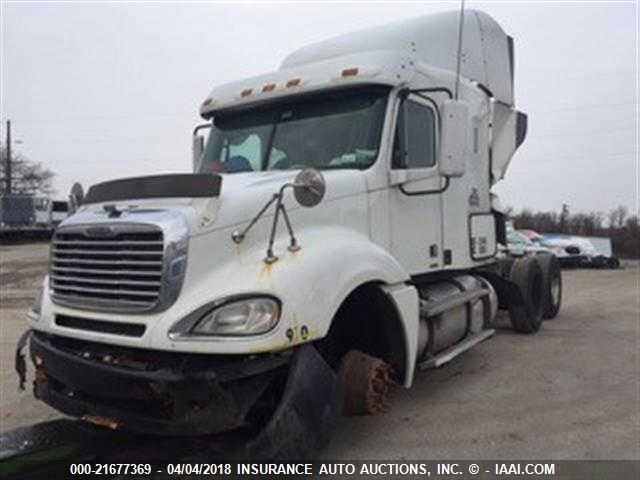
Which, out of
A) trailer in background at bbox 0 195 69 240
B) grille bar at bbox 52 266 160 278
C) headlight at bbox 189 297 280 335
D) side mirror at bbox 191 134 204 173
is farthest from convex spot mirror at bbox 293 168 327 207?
trailer in background at bbox 0 195 69 240

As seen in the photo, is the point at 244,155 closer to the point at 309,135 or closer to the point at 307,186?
the point at 309,135

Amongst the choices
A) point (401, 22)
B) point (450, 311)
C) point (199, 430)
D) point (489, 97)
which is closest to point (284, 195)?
point (199, 430)

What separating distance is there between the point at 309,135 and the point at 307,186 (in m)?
1.58

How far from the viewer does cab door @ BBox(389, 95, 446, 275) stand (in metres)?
5.72

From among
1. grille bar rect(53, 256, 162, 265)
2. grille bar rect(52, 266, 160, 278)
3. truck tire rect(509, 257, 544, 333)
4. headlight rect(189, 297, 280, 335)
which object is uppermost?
grille bar rect(53, 256, 162, 265)

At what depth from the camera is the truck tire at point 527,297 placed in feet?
29.2

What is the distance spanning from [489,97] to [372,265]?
14.1ft

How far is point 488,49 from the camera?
850 centimetres

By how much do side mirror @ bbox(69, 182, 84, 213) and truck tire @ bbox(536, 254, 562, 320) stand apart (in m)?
6.64

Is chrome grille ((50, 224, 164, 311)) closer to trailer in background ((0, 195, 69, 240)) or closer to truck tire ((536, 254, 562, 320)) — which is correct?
truck tire ((536, 254, 562, 320))

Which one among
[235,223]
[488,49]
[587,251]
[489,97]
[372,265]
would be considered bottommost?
[587,251]

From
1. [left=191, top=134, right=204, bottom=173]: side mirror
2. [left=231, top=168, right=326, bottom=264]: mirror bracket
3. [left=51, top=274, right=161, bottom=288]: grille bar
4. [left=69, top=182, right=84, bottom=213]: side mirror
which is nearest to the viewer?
[left=51, top=274, right=161, bottom=288]: grille bar

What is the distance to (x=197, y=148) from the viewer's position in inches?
273

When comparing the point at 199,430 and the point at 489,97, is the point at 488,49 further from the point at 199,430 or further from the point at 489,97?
the point at 199,430
